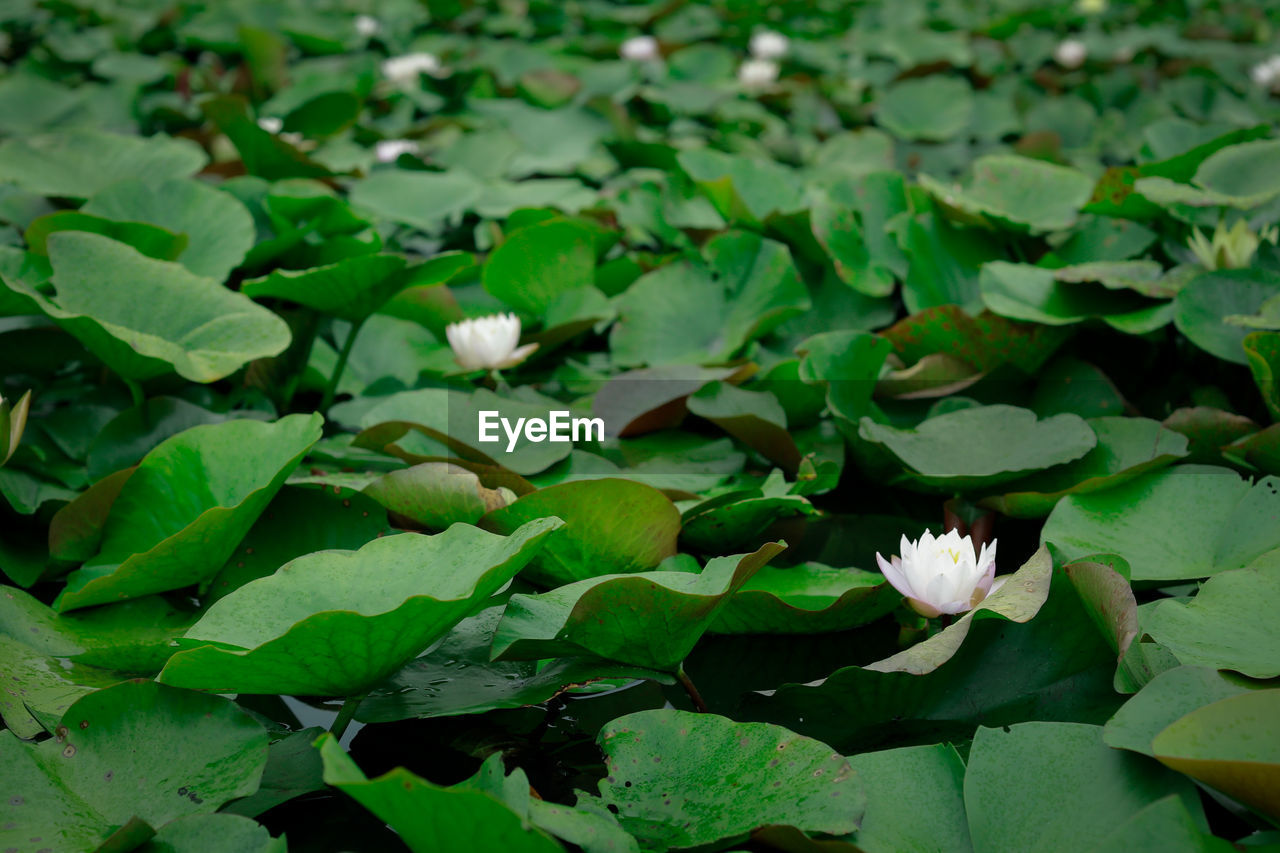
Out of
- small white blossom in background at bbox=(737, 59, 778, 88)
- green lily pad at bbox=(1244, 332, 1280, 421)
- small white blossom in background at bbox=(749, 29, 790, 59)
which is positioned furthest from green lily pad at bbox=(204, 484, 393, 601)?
small white blossom in background at bbox=(749, 29, 790, 59)

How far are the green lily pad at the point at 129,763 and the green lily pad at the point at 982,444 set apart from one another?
2.36 feet

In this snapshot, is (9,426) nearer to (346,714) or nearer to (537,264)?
(346,714)

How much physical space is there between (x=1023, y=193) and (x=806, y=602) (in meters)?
1.04

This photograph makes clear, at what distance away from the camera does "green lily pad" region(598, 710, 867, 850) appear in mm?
697

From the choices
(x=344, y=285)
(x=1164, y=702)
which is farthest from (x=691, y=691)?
(x=344, y=285)

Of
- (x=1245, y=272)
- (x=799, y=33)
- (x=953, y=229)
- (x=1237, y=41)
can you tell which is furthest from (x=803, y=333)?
(x=1237, y=41)

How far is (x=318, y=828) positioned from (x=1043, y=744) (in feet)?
1.85

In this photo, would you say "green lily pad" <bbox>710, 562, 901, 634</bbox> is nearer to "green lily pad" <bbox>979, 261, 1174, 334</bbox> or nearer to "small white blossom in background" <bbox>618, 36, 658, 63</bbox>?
"green lily pad" <bbox>979, 261, 1174, 334</bbox>

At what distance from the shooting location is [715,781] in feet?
2.43

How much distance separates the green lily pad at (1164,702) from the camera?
69cm

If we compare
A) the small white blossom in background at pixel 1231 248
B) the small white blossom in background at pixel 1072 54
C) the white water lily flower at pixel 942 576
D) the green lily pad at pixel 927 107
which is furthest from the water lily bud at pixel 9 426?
the small white blossom in background at pixel 1072 54

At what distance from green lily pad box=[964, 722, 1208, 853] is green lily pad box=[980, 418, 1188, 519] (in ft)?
1.23

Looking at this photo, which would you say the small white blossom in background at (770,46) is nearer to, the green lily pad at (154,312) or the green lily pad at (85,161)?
the green lily pad at (85,161)

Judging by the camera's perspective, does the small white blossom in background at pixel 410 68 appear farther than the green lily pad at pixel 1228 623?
Yes
